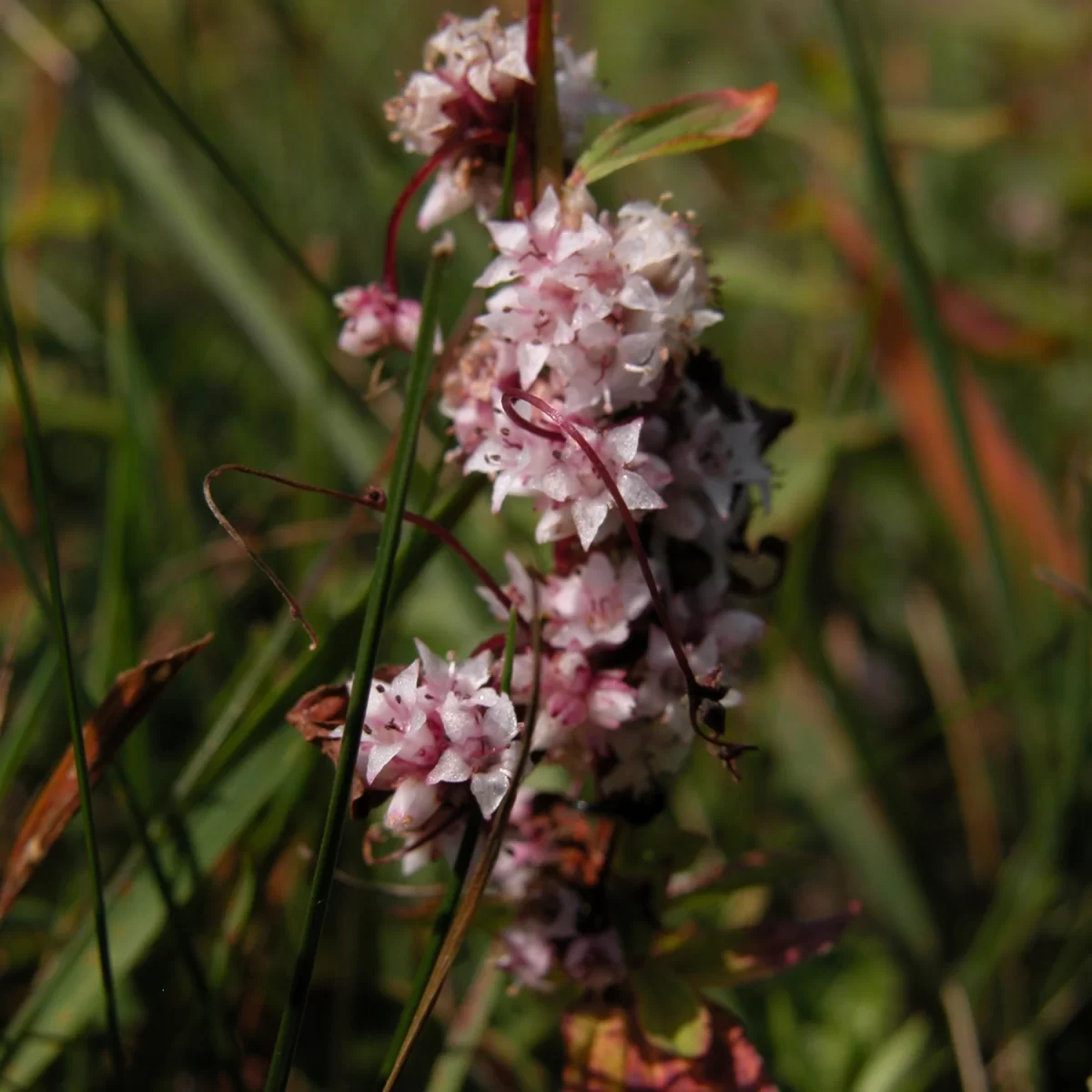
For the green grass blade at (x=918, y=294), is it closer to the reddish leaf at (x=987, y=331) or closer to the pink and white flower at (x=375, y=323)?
the reddish leaf at (x=987, y=331)

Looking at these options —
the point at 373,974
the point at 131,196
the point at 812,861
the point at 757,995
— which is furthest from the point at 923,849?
the point at 131,196

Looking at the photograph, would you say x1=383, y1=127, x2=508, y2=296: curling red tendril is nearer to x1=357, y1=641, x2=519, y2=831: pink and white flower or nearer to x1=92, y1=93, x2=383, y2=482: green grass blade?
x1=357, y1=641, x2=519, y2=831: pink and white flower

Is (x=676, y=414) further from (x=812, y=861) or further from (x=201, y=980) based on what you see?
(x=201, y=980)

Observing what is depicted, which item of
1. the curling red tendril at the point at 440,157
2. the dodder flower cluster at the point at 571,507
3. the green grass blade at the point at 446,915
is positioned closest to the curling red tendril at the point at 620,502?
the dodder flower cluster at the point at 571,507

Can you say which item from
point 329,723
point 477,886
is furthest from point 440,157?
point 477,886

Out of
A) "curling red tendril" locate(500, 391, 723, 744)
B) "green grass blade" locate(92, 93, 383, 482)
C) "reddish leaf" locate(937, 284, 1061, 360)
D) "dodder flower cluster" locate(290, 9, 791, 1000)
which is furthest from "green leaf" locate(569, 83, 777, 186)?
"reddish leaf" locate(937, 284, 1061, 360)
